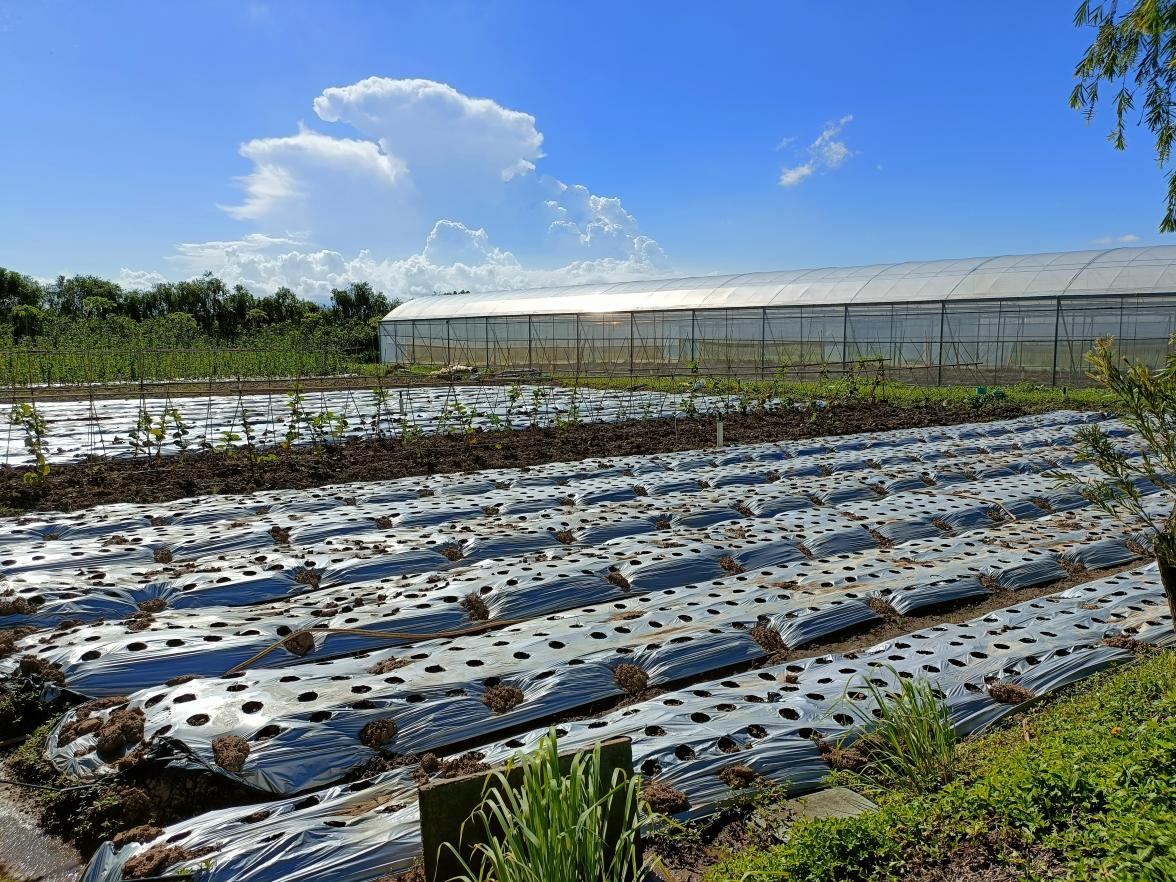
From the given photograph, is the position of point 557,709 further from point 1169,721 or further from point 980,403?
point 980,403

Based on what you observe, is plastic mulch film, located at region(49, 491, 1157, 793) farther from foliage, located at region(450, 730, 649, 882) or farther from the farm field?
foliage, located at region(450, 730, 649, 882)

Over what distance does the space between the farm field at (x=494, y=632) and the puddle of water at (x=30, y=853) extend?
193 mm

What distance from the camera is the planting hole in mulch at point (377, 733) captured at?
9.47ft

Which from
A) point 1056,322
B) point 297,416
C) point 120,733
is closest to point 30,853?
point 120,733

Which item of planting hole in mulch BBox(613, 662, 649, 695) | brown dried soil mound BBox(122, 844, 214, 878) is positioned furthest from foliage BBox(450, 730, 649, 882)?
planting hole in mulch BBox(613, 662, 649, 695)

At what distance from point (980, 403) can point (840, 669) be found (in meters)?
13.1

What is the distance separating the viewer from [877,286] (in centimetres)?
2262

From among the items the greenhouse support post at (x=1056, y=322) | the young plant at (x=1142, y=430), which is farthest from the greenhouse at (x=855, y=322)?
the young plant at (x=1142, y=430)

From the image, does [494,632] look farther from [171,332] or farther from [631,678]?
[171,332]

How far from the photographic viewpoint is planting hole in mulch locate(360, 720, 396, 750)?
289 cm

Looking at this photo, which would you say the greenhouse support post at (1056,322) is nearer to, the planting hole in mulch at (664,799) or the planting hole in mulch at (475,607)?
the planting hole in mulch at (475,607)

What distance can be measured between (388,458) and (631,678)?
6164 mm

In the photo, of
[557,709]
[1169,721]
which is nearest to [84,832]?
[557,709]

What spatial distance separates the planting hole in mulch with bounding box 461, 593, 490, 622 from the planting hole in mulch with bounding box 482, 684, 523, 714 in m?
1.01
